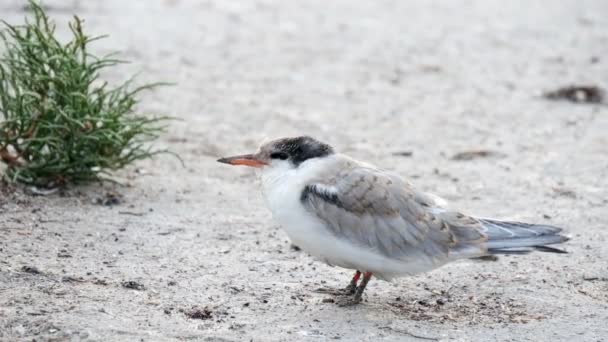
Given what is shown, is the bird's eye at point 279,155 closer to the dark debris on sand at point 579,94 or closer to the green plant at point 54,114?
the green plant at point 54,114

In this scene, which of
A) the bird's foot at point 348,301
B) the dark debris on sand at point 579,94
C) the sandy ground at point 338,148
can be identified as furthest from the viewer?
the dark debris on sand at point 579,94

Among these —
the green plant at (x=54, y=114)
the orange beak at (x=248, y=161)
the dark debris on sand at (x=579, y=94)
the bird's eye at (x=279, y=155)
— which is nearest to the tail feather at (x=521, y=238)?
the bird's eye at (x=279, y=155)

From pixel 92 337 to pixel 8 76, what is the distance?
6.47ft

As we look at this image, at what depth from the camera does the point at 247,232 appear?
17.2 ft

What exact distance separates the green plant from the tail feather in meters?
1.96

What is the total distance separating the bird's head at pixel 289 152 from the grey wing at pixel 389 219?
0.57 ft

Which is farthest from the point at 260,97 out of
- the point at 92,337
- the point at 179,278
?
the point at 92,337

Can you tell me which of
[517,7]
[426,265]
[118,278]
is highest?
[517,7]

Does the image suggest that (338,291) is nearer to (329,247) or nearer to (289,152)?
(329,247)

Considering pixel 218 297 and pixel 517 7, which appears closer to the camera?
pixel 218 297

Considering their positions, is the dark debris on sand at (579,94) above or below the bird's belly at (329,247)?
above

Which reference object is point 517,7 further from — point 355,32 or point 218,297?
point 218,297

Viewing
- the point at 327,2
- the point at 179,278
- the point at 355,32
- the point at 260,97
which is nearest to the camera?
the point at 179,278

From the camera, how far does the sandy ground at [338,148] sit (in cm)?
419
